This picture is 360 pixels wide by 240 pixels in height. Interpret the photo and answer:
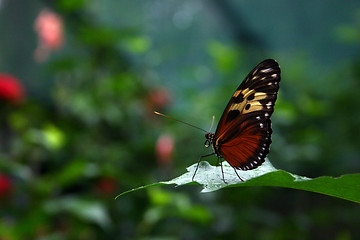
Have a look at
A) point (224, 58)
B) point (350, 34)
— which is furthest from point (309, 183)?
point (350, 34)

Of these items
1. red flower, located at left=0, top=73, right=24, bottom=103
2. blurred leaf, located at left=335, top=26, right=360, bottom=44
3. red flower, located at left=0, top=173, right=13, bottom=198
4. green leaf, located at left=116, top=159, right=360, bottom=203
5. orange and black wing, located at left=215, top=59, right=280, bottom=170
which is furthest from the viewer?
blurred leaf, located at left=335, top=26, right=360, bottom=44

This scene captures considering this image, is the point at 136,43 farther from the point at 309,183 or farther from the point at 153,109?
the point at 309,183

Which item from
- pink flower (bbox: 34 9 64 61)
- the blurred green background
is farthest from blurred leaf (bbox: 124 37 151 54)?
pink flower (bbox: 34 9 64 61)

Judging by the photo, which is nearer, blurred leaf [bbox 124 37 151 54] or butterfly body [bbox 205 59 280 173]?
butterfly body [bbox 205 59 280 173]

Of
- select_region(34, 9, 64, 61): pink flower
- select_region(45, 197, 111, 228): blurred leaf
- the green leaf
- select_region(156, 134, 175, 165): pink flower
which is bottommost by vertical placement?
the green leaf

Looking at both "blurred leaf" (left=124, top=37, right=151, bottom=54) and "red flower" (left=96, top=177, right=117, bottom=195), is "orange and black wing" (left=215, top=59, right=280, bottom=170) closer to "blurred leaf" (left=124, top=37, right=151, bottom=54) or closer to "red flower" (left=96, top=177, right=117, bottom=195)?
"red flower" (left=96, top=177, right=117, bottom=195)

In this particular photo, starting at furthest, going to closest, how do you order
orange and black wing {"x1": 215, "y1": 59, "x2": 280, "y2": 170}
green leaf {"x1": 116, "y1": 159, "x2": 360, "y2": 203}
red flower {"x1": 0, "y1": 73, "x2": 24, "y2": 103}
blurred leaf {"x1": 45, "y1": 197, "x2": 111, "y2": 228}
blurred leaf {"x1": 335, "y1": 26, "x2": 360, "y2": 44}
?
blurred leaf {"x1": 335, "y1": 26, "x2": 360, "y2": 44} → red flower {"x1": 0, "y1": 73, "x2": 24, "y2": 103} → blurred leaf {"x1": 45, "y1": 197, "x2": 111, "y2": 228} → orange and black wing {"x1": 215, "y1": 59, "x2": 280, "y2": 170} → green leaf {"x1": 116, "y1": 159, "x2": 360, "y2": 203}

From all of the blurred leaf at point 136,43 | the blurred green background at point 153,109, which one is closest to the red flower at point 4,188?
the blurred green background at point 153,109

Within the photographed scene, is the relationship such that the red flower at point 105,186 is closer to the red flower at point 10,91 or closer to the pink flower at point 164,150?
the pink flower at point 164,150
